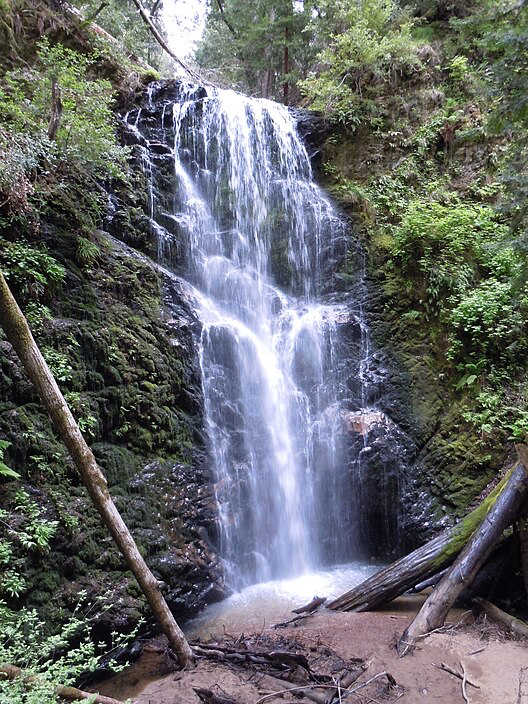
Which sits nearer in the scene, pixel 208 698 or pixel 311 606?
pixel 208 698

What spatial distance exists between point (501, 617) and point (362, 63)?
12.8 meters

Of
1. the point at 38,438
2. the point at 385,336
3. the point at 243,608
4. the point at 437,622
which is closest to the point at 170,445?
the point at 38,438

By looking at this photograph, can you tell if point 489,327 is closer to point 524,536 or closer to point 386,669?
point 524,536

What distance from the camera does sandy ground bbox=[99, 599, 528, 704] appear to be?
12.4ft

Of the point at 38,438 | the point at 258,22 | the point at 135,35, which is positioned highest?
the point at 258,22

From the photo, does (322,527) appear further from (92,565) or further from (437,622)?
(92,565)

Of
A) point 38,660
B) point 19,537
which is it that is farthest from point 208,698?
point 19,537

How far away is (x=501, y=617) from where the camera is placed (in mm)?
4730

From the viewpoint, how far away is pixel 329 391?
27.5 ft

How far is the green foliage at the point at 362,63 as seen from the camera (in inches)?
463

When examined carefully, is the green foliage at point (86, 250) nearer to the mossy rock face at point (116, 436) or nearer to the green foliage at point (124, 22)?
the mossy rock face at point (116, 436)

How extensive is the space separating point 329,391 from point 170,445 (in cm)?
318

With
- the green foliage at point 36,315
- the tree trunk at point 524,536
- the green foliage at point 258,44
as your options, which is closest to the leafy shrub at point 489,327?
the tree trunk at point 524,536

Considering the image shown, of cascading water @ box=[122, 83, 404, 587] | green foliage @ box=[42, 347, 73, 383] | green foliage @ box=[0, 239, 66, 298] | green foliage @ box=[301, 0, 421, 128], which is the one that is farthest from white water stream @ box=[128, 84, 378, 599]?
green foliage @ box=[0, 239, 66, 298]
